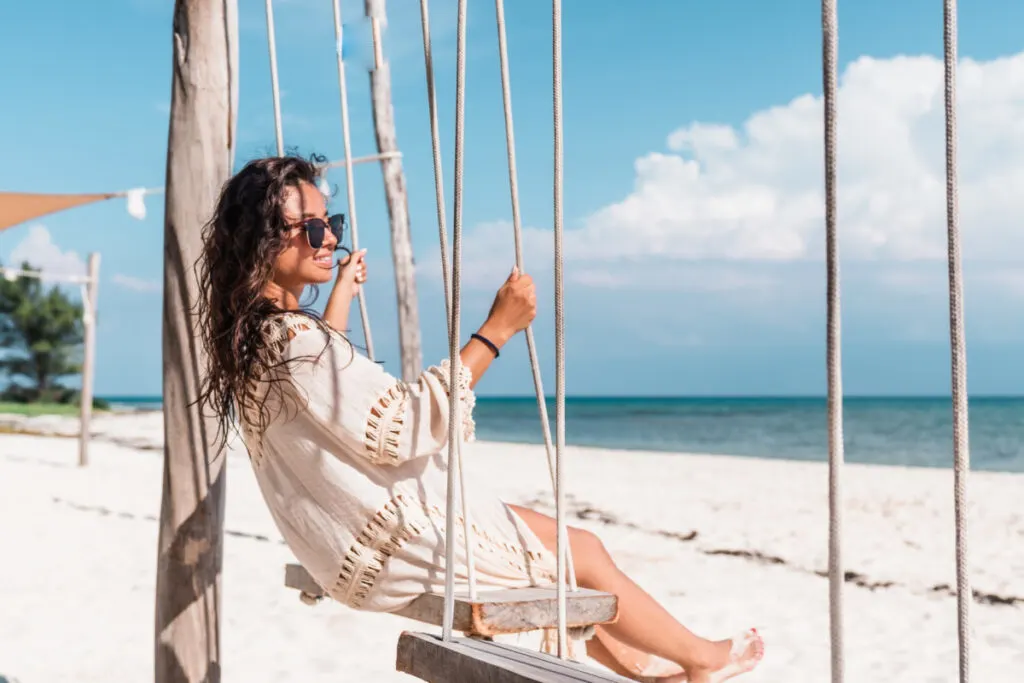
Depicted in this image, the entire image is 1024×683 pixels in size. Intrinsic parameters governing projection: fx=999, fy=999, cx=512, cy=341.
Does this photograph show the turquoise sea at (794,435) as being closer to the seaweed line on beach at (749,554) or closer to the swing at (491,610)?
the seaweed line on beach at (749,554)

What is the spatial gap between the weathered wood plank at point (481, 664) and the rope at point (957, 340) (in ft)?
1.43

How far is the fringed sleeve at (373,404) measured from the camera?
174cm

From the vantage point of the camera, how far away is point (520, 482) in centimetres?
955

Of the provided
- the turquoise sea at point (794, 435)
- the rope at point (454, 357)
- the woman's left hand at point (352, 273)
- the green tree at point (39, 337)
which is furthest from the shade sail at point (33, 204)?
the green tree at point (39, 337)

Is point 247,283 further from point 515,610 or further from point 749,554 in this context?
point 749,554

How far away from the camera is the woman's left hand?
2.19 metres

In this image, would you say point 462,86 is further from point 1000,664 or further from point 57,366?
Result: point 57,366

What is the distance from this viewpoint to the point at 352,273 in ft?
7.21

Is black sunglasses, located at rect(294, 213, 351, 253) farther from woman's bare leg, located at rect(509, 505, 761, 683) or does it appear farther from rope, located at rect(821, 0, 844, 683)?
rope, located at rect(821, 0, 844, 683)

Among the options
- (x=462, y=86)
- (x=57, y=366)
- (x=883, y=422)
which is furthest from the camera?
(x=57, y=366)

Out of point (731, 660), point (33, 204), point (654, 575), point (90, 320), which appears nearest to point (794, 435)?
point (90, 320)

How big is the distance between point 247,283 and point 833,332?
46.1 inches

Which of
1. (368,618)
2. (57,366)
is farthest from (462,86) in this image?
(57,366)

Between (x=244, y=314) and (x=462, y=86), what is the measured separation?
0.60 m
